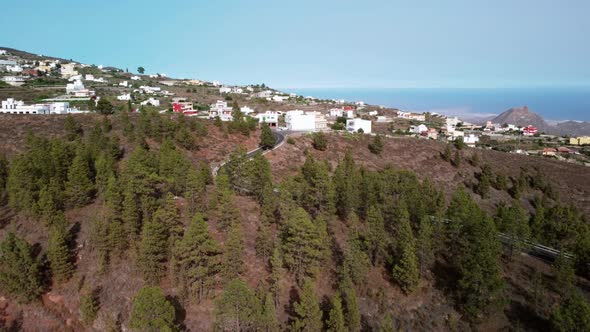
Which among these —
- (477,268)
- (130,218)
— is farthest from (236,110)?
(477,268)

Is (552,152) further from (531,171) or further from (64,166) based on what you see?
(64,166)

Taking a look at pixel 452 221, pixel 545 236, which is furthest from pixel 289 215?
pixel 545 236

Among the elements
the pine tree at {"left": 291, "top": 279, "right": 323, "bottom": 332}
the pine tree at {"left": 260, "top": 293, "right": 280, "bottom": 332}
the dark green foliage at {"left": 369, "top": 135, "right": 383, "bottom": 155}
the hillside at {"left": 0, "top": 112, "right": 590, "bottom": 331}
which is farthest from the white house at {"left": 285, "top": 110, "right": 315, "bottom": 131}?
the pine tree at {"left": 260, "top": 293, "right": 280, "bottom": 332}

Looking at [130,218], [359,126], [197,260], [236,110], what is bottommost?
[197,260]

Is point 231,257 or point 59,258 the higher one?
point 231,257

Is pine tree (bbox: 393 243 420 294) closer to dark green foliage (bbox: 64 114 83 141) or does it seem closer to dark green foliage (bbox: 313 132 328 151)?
dark green foliage (bbox: 313 132 328 151)

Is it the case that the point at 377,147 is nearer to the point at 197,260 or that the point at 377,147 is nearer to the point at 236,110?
the point at 236,110
